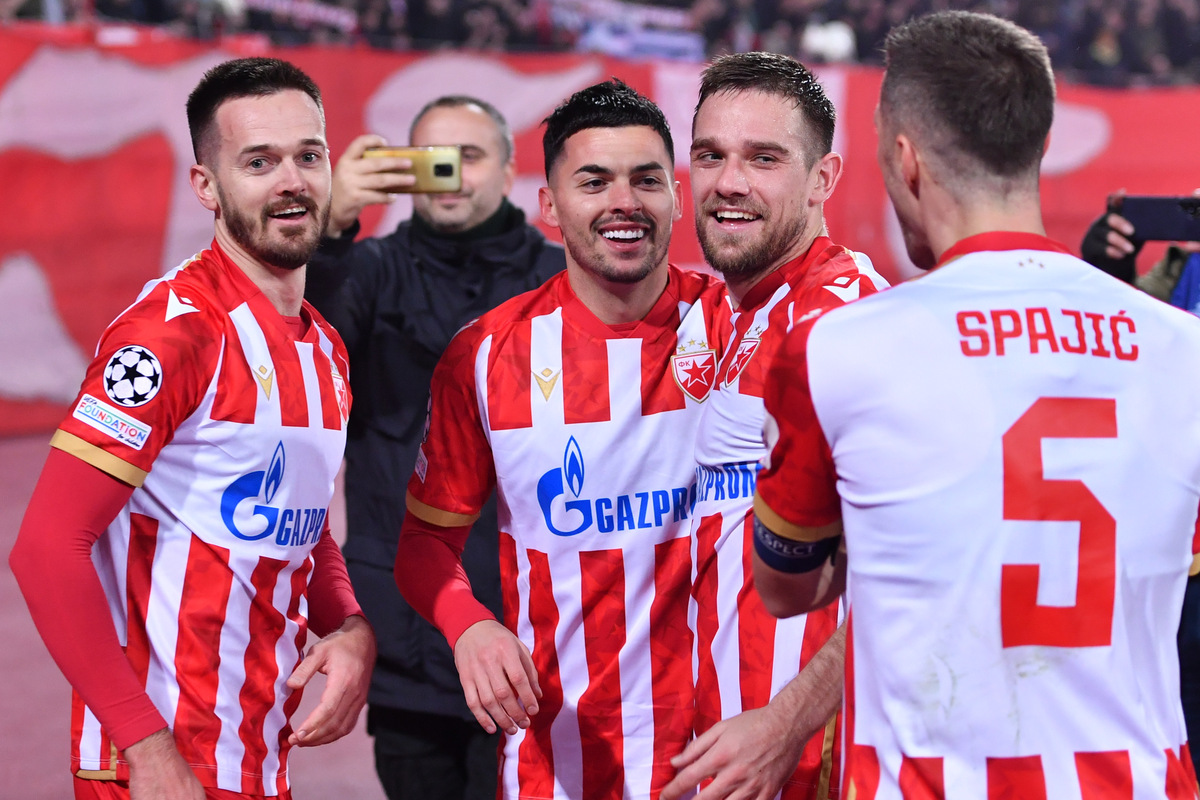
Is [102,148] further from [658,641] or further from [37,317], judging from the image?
[658,641]

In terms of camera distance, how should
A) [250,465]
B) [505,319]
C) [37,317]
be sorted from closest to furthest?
[250,465]
[505,319]
[37,317]

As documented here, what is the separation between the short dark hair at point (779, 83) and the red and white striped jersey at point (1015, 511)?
0.98 meters

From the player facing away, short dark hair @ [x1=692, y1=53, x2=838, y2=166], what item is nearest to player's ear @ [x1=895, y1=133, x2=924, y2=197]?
the player facing away

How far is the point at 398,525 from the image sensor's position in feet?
11.8

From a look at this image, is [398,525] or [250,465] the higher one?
[250,465]

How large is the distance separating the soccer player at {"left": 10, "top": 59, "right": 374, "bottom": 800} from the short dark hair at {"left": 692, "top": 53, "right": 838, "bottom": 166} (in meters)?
0.95

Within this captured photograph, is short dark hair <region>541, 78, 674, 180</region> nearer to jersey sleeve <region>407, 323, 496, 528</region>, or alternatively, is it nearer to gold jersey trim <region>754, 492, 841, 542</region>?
jersey sleeve <region>407, 323, 496, 528</region>

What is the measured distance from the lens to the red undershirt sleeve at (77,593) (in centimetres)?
212

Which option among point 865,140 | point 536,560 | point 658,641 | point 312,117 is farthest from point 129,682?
point 865,140

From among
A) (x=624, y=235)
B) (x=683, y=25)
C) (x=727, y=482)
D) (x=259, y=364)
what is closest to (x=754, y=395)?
(x=727, y=482)

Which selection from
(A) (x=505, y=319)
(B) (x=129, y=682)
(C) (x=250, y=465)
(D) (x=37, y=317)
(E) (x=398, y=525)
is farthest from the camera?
(D) (x=37, y=317)

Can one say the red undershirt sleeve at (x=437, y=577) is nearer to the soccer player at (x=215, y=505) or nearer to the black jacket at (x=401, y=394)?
the soccer player at (x=215, y=505)

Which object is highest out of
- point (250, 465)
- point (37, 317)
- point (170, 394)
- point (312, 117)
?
point (312, 117)

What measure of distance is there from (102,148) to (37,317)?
4.50 ft
